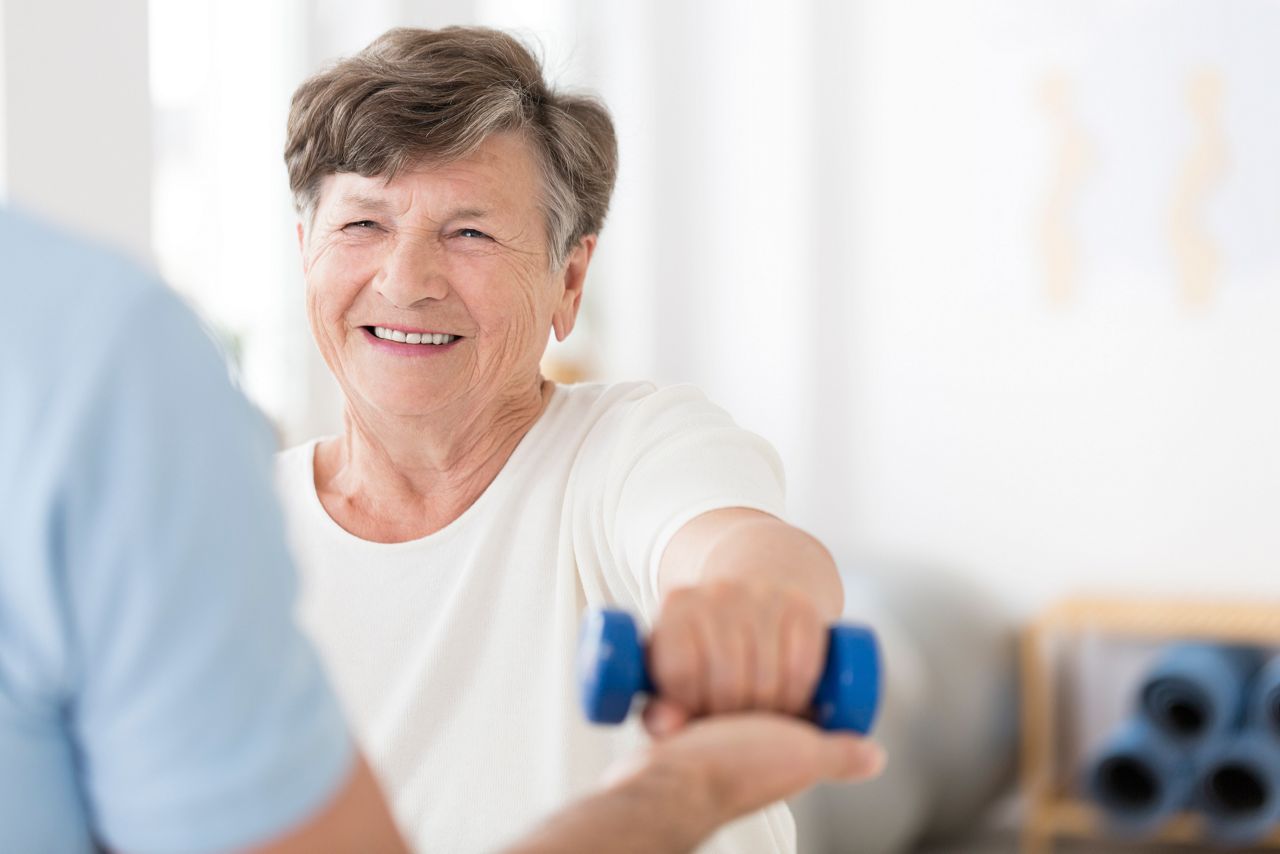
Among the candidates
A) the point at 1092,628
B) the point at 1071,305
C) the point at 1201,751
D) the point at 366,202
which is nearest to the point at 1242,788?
the point at 1201,751

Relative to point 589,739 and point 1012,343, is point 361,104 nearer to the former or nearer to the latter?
point 589,739

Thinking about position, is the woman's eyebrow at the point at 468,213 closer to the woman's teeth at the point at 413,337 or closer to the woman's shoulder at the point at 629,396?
the woman's teeth at the point at 413,337

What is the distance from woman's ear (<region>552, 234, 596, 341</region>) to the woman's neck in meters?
0.08

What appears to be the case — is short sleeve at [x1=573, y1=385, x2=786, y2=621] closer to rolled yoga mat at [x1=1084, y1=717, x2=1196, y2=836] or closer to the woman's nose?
the woman's nose

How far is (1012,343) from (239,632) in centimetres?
374

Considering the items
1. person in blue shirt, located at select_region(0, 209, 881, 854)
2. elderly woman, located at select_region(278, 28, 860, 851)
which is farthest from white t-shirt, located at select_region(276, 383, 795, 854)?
person in blue shirt, located at select_region(0, 209, 881, 854)

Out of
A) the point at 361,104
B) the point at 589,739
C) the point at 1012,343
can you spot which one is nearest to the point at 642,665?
the point at 589,739

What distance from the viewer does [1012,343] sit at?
406cm

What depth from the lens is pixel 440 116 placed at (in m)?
1.38

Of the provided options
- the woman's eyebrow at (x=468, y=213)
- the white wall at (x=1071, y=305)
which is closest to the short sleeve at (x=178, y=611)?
the woman's eyebrow at (x=468, y=213)

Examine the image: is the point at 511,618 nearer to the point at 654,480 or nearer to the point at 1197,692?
the point at 654,480

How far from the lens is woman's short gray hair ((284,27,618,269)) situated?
1376 millimetres

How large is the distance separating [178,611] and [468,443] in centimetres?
95

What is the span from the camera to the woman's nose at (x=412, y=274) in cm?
140
